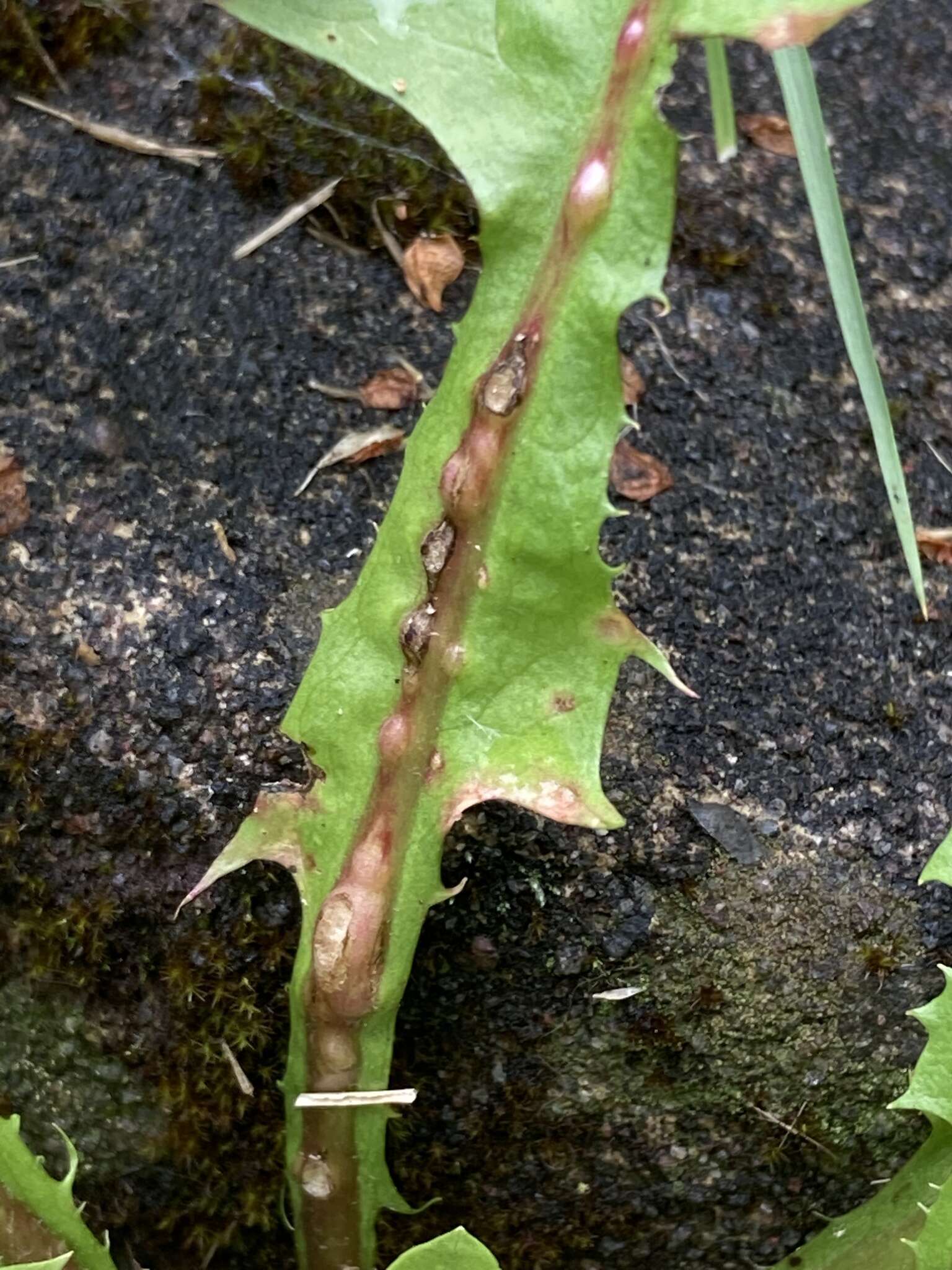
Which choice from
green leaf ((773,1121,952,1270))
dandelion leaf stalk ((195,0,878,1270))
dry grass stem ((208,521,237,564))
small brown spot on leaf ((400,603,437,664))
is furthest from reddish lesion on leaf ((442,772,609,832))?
green leaf ((773,1121,952,1270))

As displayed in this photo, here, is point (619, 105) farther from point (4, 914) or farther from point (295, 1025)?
point (4, 914)

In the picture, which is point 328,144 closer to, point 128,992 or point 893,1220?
point 128,992

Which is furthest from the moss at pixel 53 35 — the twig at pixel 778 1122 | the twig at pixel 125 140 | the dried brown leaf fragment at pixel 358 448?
the twig at pixel 778 1122

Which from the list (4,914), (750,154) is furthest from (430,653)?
(750,154)

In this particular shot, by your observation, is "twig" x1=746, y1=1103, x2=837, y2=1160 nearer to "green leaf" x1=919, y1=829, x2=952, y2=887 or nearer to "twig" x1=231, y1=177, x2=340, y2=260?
"green leaf" x1=919, y1=829, x2=952, y2=887

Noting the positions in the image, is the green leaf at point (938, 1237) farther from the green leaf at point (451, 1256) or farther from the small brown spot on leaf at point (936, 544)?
the small brown spot on leaf at point (936, 544)
